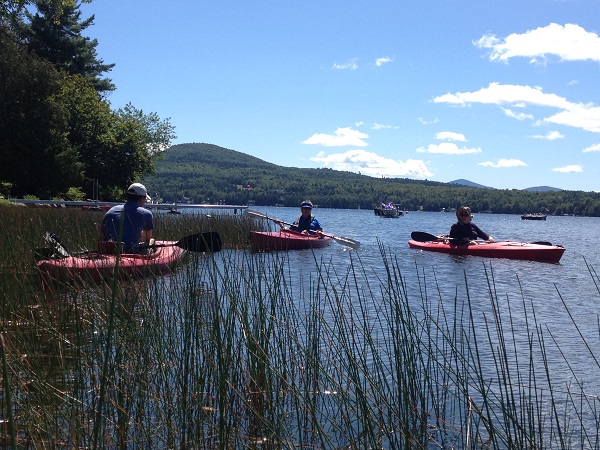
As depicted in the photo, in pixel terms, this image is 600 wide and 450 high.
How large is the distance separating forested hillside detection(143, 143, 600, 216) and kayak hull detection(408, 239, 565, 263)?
312ft

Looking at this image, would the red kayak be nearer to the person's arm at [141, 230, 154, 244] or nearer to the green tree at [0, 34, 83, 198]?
the person's arm at [141, 230, 154, 244]

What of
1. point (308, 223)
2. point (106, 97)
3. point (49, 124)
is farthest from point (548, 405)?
point (106, 97)

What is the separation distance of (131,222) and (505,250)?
413 inches

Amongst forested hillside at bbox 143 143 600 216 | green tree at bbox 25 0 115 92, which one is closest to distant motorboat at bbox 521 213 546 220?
forested hillside at bbox 143 143 600 216

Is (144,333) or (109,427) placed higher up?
(144,333)

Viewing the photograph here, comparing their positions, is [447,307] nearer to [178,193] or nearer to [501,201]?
[178,193]

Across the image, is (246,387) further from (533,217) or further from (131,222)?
(533,217)

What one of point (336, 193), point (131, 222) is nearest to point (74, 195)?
point (131, 222)

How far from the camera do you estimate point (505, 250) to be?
54.7ft

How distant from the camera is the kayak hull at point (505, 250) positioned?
16656 mm

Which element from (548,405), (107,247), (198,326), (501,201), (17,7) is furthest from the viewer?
(501,201)

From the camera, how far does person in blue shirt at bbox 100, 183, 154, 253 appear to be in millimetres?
8648

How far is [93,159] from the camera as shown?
36.6 m

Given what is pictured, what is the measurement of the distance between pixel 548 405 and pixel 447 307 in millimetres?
4351
